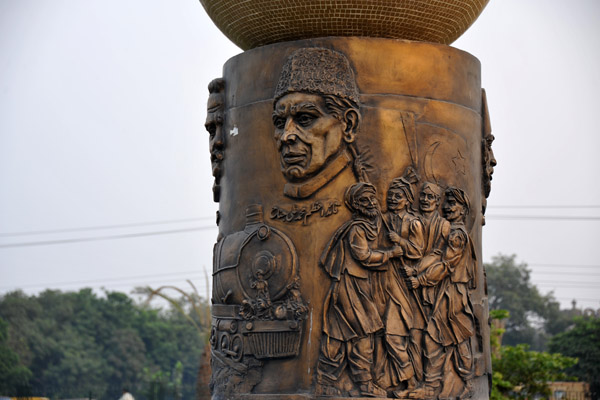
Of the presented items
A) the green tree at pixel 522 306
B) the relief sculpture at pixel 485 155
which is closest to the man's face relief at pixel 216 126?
the relief sculpture at pixel 485 155

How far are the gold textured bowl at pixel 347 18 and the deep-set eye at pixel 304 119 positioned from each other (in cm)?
87

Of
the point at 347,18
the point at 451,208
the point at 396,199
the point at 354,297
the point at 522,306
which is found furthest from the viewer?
the point at 522,306

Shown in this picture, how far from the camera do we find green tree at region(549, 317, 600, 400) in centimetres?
3322

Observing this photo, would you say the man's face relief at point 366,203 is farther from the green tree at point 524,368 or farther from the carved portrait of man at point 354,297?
the green tree at point 524,368

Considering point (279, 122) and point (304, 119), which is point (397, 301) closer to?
point (304, 119)

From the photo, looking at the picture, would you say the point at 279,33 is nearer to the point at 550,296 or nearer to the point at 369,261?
the point at 369,261

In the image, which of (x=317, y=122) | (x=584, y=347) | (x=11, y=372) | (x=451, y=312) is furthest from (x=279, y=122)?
(x=11, y=372)

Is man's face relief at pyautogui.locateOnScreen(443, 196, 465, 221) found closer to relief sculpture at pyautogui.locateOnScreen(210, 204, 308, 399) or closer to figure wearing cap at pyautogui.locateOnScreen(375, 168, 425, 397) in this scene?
figure wearing cap at pyautogui.locateOnScreen(375, 168, 425, 397)

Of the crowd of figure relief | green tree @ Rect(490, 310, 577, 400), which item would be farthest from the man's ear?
green tree @ Rect(490, 310, 577, 400)

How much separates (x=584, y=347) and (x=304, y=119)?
97.8 feet

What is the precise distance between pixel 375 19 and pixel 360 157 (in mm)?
1264

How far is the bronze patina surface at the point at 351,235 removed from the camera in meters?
7.04

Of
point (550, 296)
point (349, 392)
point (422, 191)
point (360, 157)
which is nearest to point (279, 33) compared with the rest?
point (360, 157)

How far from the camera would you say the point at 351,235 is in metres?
7.07
